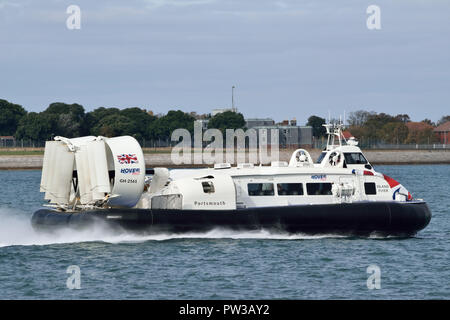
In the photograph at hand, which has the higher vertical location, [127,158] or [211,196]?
[127,158]

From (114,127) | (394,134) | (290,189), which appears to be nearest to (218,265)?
(290,189)

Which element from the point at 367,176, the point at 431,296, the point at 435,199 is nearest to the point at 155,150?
the point at 435,199

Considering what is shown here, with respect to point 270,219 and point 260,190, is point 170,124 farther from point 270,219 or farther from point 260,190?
point 270,219

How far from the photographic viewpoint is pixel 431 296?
63.4 ft

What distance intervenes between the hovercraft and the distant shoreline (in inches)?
2657

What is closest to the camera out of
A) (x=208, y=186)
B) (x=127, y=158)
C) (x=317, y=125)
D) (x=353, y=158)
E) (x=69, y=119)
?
(x=127, y=158)

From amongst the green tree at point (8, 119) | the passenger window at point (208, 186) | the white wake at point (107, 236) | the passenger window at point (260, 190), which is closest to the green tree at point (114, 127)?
the green tree at point (8, 119)

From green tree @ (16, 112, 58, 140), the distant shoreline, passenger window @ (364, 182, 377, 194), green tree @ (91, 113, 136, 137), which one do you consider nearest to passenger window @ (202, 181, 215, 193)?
passenger window @ (364, 182, 377, 194)

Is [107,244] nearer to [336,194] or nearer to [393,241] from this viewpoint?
[336,194]

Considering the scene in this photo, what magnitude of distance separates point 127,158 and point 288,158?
235ft

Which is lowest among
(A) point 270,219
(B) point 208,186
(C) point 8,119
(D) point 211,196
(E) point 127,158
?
(A) point 270,219

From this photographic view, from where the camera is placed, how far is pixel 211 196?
81.7ft

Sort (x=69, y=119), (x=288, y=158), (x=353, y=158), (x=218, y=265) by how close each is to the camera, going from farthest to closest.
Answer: (x=69, y=119), (x=288, y=158), (x=353, y=158), (x=218, y=265)
